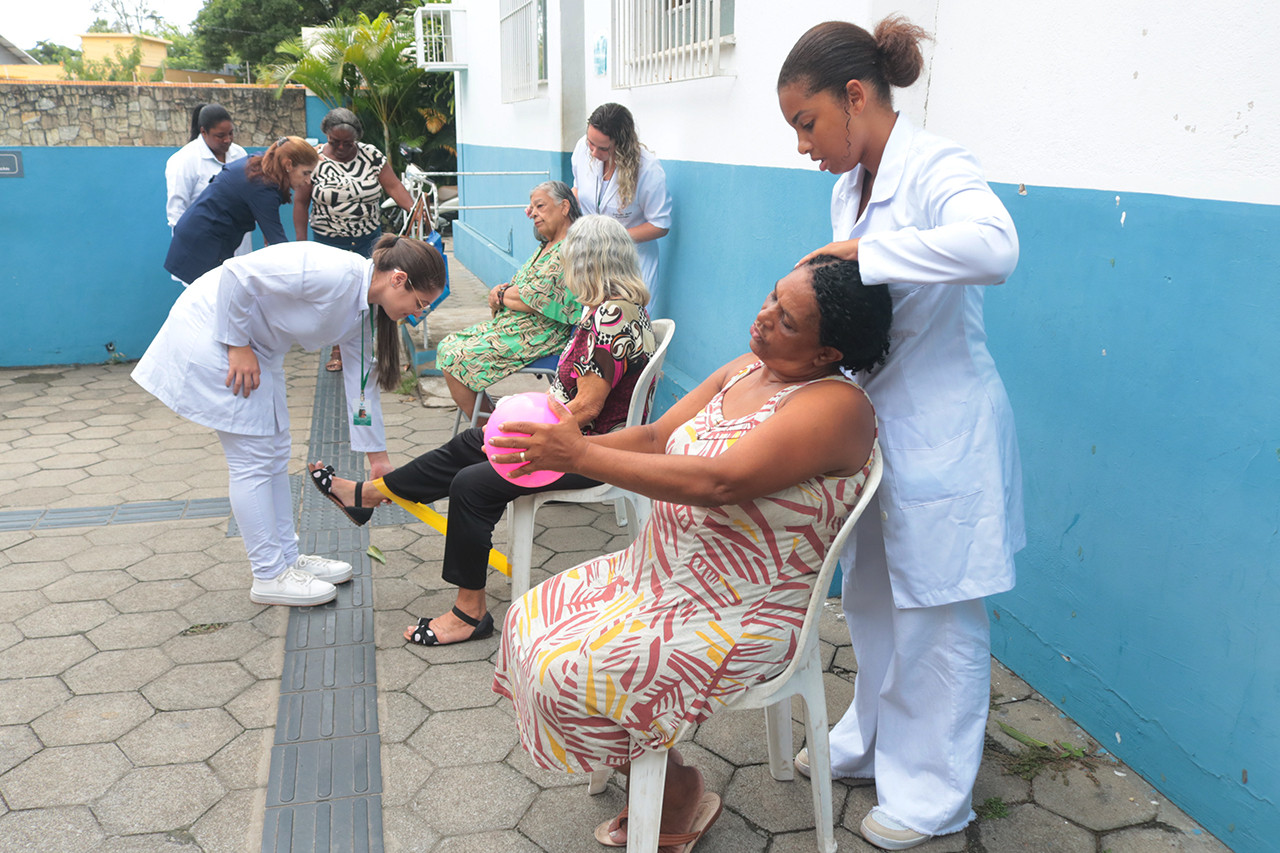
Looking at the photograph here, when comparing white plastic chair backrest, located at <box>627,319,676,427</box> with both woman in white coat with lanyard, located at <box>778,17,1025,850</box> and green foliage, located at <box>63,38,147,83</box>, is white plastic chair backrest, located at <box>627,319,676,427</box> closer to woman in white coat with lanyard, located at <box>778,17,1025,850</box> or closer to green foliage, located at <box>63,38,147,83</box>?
woman in white coat with lanyard, located at <box>778,17,1025,850</box>

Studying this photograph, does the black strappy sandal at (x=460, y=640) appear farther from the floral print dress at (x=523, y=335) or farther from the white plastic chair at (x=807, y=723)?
the floral print dress at (x=523, y=335)

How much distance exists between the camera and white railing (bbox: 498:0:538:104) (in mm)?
7430

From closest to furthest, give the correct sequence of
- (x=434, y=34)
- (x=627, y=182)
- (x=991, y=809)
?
(x=991, y=809)
(x=627, y=182)
(x=434, y=34)

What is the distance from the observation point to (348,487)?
3320 millimetres

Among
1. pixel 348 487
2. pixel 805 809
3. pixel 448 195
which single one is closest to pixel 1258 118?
pixel 805 809

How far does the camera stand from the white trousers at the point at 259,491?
129 inches

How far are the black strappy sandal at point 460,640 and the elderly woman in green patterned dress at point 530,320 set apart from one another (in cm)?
140

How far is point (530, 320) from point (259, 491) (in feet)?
5.00

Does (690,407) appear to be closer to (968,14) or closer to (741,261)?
(968,14)

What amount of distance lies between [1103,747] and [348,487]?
2.52 meters

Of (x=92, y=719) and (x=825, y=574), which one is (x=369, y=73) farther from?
(x=825, y=574)

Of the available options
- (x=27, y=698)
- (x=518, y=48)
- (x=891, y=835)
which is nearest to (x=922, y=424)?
(x=891, y=835)

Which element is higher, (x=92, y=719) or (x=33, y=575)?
(x=33, y=575)

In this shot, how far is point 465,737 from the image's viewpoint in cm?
269
